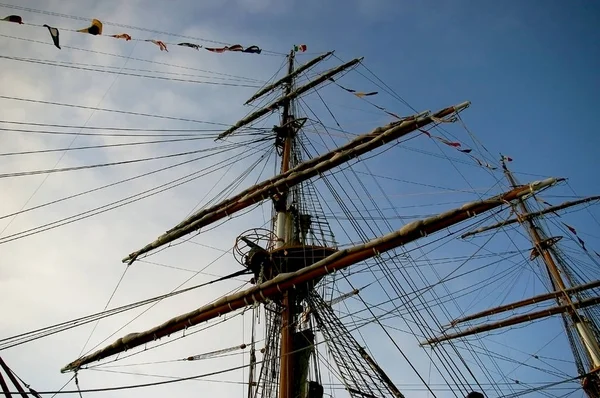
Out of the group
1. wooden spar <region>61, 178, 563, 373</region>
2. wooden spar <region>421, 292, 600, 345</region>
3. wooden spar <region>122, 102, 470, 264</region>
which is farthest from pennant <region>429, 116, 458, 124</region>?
wooden spar <region>421, 292, 600, 345</region>

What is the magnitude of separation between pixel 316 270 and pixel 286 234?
336 centimetres

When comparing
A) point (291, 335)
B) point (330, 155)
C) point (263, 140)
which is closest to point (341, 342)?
point (291, 335)

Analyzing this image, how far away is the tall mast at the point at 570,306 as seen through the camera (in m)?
15.6

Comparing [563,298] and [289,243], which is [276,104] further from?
[563,298]

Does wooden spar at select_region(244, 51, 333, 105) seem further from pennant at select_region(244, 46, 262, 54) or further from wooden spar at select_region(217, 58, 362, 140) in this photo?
pennant at select_region(244, 46, 262, 54)

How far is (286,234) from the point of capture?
41.9ft

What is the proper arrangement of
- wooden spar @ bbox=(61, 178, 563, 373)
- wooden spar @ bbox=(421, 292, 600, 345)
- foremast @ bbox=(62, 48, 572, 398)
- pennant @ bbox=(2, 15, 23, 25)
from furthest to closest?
wooden spar @ bbox=(421, 292, 600, 345), foremast @ bbox=(62, 48, 572, 398), wooden spar @ bbox=(61, 178, 563, 373), pennant @ bbox=(2, 15, 23, 25)

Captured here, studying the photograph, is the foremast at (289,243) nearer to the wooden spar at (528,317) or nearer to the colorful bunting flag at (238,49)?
the colorful bunting flag at (238,49)

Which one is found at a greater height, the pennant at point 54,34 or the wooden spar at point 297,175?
the wooden spar at point 297,175

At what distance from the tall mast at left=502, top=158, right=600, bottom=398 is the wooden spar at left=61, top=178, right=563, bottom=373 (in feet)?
14.4

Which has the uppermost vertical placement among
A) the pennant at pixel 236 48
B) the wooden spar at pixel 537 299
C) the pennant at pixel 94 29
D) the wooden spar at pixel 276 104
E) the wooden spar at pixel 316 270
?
the wooden spar at pixel 276 104

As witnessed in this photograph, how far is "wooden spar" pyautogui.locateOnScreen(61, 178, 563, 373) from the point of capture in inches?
351

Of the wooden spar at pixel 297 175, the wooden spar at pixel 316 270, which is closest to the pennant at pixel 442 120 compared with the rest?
the wooden spar at pixel 297 175

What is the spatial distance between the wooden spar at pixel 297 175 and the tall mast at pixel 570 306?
13.7ft
